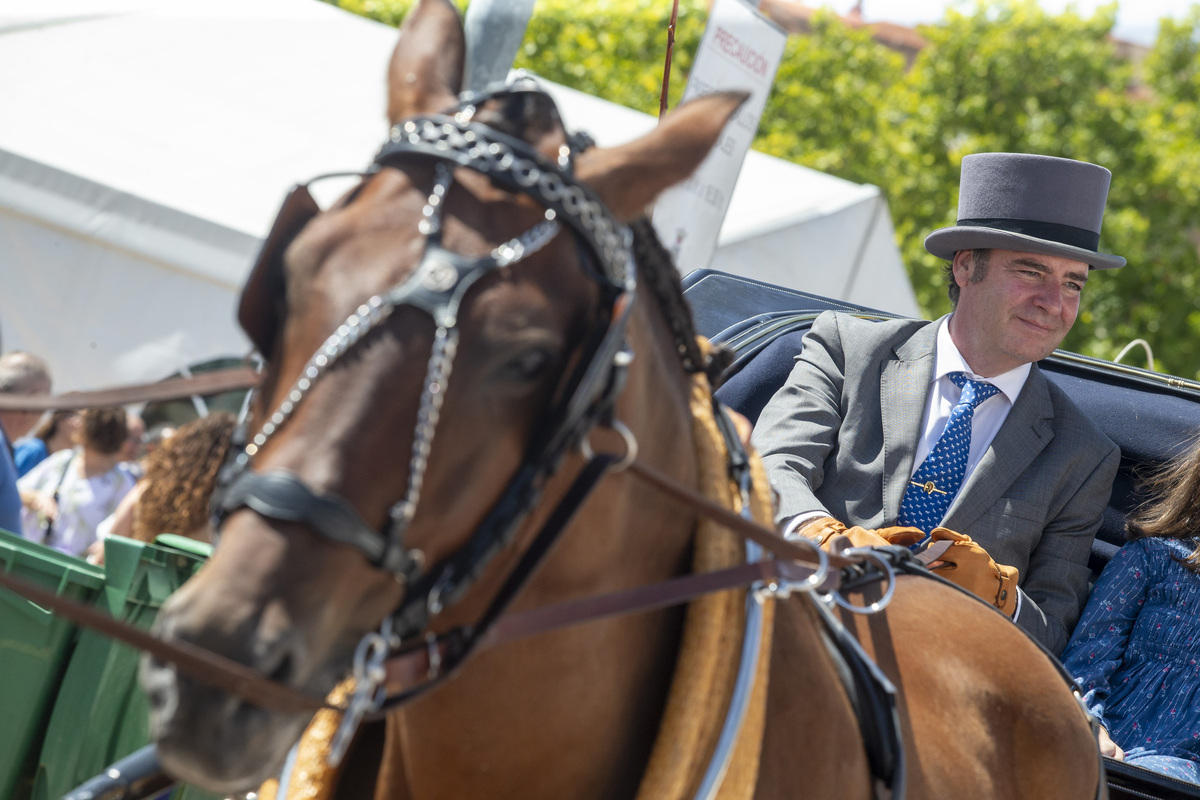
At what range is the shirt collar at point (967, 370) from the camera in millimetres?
3281

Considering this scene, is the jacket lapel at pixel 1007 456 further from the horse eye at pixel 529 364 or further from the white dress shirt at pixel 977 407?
the horse eye at pixel 529 364

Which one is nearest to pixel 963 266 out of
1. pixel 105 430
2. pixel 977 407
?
pixel 977 407

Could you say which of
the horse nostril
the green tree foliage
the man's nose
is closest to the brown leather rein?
the horse nostril

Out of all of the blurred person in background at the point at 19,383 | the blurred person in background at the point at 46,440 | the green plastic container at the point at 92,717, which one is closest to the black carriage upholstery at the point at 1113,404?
the green plastic container at the point at 92,717

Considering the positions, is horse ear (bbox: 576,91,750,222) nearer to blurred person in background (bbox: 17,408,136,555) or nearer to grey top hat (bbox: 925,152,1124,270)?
grey top hat (bbox: 925,152,1124,270)

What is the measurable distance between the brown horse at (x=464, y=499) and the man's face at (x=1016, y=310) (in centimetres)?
174

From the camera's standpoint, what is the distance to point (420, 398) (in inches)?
45.7

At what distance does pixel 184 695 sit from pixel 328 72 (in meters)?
8.03

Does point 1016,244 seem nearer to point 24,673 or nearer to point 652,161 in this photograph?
point 652,161

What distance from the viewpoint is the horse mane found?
4.97 ft

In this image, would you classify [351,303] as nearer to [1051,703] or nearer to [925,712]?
[925,712]

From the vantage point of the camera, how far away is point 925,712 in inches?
79.5

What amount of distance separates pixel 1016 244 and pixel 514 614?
7.99 ft

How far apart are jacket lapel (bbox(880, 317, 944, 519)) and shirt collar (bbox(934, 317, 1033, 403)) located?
4cm
